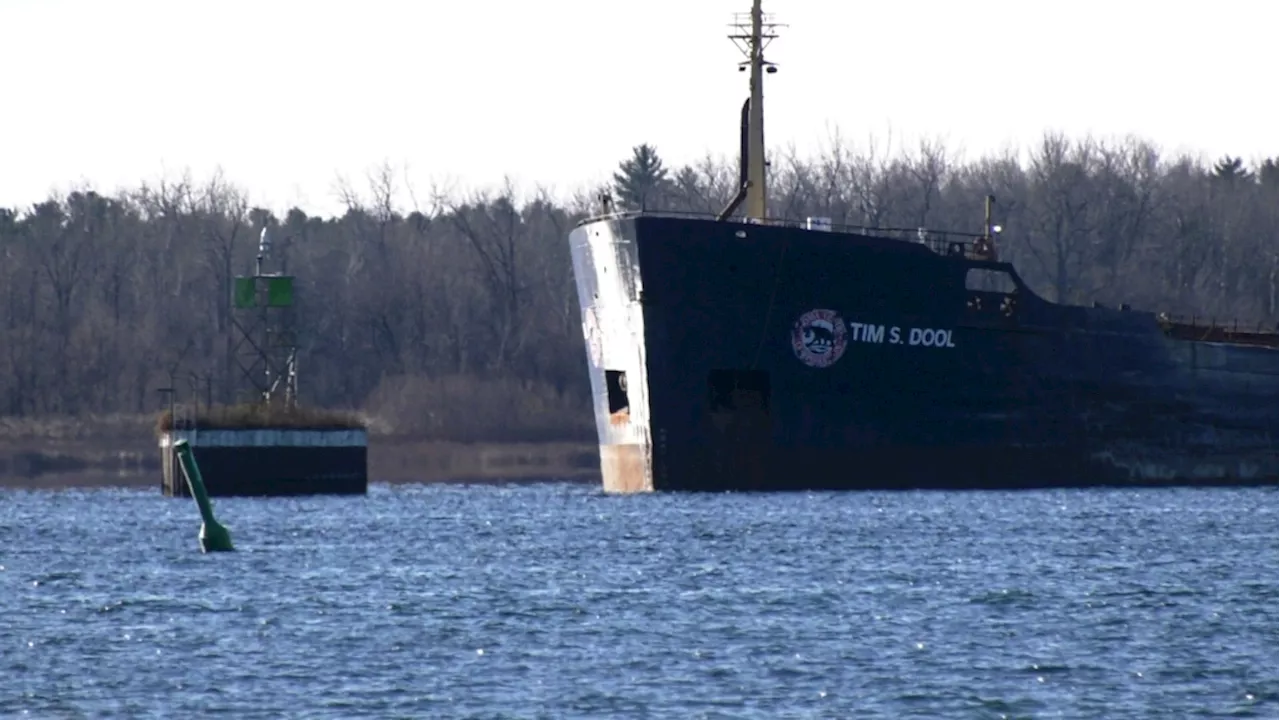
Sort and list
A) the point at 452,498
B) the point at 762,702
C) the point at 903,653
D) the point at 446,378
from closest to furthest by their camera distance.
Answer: the point at 762,702 < the point at 903,653 < the point at 452,498 < the point at 446,378

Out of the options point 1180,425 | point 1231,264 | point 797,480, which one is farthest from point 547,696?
point 1231,264

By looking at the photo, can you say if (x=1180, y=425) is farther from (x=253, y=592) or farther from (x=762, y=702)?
(x=762, y=702)

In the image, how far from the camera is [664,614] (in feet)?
90.2

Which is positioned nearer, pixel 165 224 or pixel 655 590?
pixel 655 590

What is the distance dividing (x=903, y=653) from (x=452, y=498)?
102 ft

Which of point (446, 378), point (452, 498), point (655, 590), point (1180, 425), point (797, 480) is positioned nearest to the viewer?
point (655, 590)

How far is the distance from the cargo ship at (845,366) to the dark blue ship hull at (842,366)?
37 millimetres

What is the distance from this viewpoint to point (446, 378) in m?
84.7

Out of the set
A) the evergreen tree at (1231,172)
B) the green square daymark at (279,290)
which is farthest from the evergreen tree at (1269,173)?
the green square daymark at (279,290)

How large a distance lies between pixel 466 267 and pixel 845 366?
55.1m

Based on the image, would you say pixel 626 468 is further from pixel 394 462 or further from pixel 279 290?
pixel 394 462

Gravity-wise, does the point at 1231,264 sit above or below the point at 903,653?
above

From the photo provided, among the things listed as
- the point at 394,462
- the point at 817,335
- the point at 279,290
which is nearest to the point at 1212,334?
the point at 817,335

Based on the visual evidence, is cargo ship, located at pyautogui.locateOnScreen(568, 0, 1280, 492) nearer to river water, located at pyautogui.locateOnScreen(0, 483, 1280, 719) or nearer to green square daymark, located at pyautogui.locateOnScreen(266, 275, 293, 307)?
river water, located at pyautogui.locateOnScreen(0, 483, 1280, 719)
